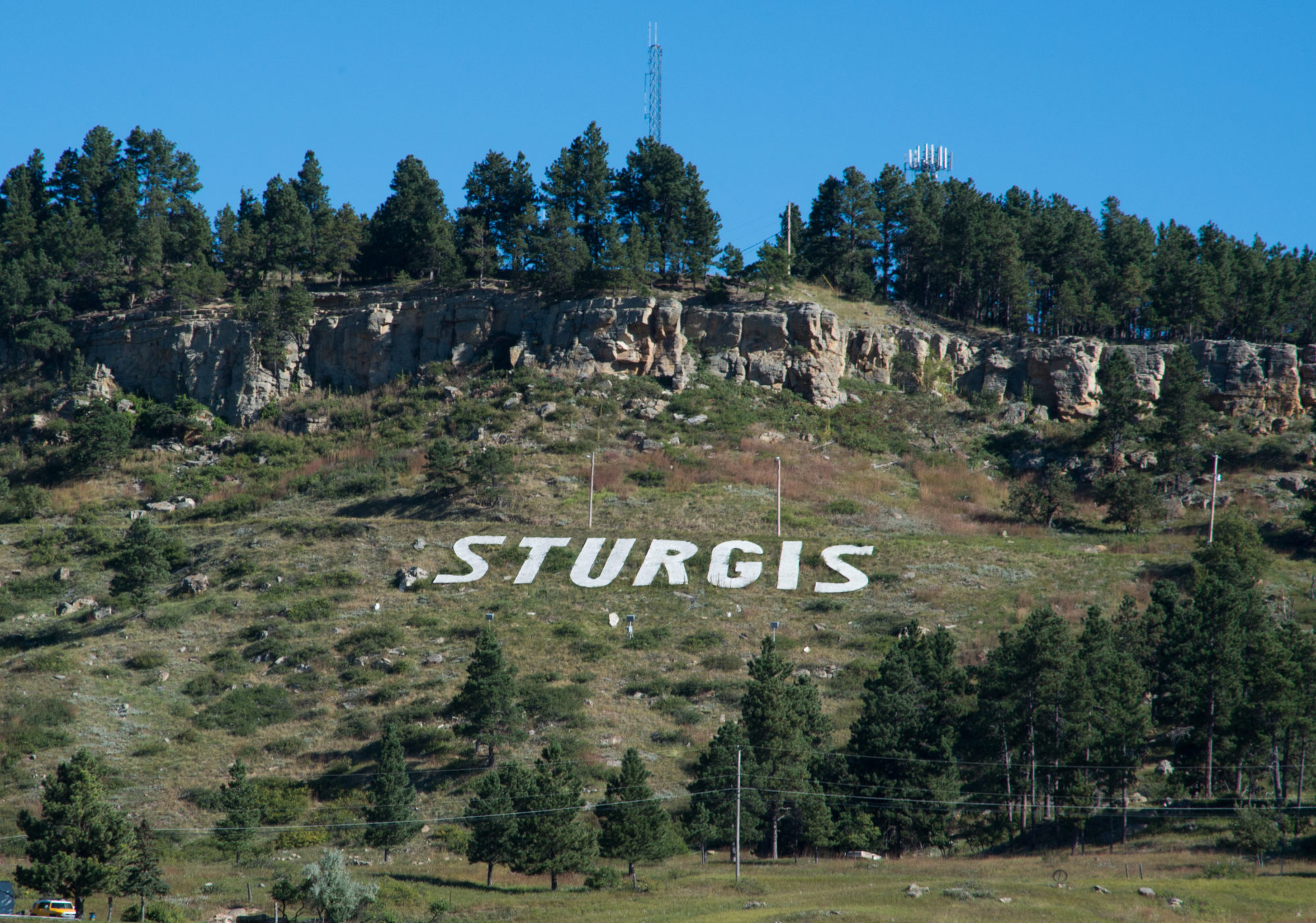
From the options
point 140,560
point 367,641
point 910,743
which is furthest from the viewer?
point 140,560

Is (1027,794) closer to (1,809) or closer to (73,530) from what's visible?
(1,809)

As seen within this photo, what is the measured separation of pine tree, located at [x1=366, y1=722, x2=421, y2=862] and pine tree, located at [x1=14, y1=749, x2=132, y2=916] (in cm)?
931

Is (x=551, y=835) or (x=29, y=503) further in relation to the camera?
(x=29, y=503)

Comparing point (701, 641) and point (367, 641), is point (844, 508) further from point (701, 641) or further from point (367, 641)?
point (367, 641)

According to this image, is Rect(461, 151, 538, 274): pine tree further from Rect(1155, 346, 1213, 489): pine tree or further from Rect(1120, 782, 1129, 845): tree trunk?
Rect(1120, 782, 1129, 845): tree trunk

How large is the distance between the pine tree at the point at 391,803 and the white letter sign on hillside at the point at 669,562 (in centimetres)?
2194

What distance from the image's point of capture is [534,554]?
71.8m

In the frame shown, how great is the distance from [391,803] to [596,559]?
89.1 feet

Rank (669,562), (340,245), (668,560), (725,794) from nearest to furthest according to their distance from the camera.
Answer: (725,794)
(669,562)
(668,560)
(340,245)

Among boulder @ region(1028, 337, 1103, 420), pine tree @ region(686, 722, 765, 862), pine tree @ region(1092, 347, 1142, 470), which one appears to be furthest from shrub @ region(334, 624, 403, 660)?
boulder @ region(1028, 337, 1103, 420)

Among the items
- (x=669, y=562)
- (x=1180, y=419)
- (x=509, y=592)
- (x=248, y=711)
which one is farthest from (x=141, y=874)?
(x=1180, y=419)

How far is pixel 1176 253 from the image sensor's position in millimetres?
107188

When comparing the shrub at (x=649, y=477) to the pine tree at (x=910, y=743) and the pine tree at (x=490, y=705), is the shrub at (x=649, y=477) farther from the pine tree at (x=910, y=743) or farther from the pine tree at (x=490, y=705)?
the pine tree at (x=910, y=743)

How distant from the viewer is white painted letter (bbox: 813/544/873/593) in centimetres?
6762
